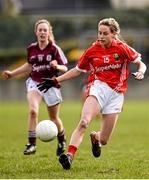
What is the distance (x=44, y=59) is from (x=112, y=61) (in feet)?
7.81

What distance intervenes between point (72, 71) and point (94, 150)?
1.23 metres

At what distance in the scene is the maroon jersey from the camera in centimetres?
1248

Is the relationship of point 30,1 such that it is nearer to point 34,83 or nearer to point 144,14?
point 144,14

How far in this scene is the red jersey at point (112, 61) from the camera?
34.0 ft

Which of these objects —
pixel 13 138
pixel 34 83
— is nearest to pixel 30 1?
pixel 13 138

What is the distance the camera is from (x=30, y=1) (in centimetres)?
5066

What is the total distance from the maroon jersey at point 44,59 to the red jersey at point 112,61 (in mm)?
2042

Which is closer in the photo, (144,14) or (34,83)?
(34,83)

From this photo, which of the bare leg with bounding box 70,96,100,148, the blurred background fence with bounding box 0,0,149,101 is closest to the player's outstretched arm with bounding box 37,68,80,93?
the bare leg with bounding box 70,96,100,148

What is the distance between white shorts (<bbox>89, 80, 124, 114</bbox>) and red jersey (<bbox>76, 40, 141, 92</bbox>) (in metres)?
0.07

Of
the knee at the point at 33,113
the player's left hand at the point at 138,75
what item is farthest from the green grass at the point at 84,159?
the player's left hand at the point at 138,75

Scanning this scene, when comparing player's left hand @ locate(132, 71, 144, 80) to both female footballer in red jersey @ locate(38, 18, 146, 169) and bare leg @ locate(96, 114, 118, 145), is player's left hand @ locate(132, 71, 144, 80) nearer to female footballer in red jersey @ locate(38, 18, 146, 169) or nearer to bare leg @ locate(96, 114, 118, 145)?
female footballer in red jersey @ locate(38, 18, 146, 169)

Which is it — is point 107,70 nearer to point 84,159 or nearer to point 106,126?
point 106,126

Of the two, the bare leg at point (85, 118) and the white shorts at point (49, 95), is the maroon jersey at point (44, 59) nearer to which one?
the white shorts at point (49, 95)
